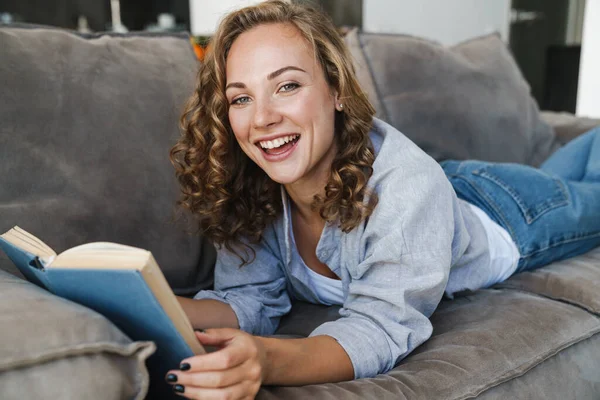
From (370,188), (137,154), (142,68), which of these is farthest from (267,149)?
(142,68)

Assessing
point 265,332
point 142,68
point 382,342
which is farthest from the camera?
point 142,68

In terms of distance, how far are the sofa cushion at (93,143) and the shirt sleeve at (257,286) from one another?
101 millimetres

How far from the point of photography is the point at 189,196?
3.95 feet

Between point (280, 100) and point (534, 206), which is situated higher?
point (280, 100)

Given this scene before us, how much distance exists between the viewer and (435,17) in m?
4.78

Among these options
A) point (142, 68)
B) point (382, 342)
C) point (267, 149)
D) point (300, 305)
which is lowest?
point (300, 305)

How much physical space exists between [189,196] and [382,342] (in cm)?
50

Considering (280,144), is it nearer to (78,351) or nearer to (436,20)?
(78,351)

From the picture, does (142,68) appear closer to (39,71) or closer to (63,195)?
(39,71)

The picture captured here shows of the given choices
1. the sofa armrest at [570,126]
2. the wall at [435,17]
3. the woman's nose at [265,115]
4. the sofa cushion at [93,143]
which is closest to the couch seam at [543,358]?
the woman's nose at [265,115]

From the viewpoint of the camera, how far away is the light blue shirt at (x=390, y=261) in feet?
3.15

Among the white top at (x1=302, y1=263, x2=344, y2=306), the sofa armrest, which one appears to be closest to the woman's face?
the white top at (x1=302, y1=263, x2=344, y2=306)

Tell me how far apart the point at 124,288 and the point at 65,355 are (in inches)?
3.4

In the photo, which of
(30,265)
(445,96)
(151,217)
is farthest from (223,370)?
(445,96)
